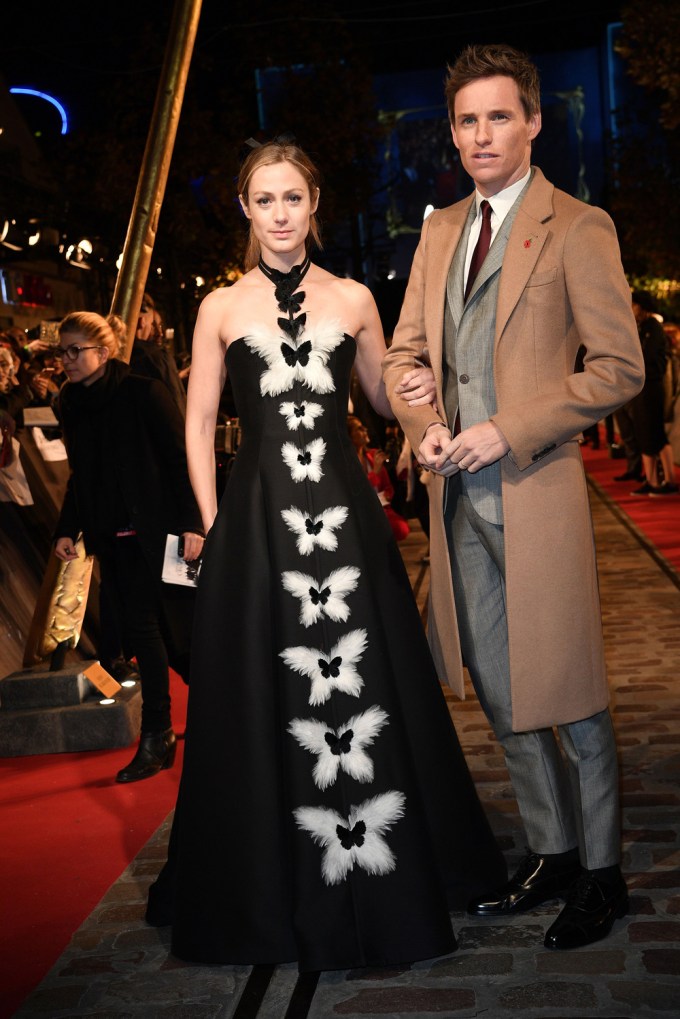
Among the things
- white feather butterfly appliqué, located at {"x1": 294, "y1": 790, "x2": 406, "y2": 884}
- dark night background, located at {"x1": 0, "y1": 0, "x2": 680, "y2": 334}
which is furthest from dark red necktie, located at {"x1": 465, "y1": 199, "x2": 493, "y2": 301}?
dark night background, located at {"x1": 0, "y1": 0, "x2": 680, "y2": 334}

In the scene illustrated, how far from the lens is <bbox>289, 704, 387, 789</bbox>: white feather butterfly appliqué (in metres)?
3.29

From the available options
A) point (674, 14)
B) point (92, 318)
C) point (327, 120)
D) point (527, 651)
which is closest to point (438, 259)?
point (527, 651)

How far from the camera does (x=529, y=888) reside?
3477 mm

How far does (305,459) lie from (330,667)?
605 mm

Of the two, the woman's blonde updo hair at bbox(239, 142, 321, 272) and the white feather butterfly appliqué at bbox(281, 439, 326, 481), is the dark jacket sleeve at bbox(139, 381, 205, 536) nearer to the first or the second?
the woman's blonde updo hair at bbox(239, 142, 321, 272)

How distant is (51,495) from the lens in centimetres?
827

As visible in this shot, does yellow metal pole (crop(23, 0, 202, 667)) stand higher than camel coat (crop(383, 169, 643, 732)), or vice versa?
yellow metal pole (crop(23, 0, 202, 667))

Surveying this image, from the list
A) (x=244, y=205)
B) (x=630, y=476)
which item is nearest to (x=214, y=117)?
(x=630, y=476)

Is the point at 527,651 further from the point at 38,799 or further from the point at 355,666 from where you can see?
the point at 38,799

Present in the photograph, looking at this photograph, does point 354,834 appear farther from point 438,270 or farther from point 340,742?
point 438,270

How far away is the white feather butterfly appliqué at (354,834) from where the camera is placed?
325 centimetres

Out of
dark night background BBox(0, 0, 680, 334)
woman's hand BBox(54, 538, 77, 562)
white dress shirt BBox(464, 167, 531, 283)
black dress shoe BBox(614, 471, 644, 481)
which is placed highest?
dark night background BBox(0, 0, 680, 334)

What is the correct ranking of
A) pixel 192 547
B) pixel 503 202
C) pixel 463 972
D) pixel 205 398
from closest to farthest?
1. pixel 463 972
2. pixel 503 202
3. pixel 205 398
4. pixel 192 547

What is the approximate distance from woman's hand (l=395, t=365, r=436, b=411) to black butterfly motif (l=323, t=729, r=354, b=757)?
0.95 meters
